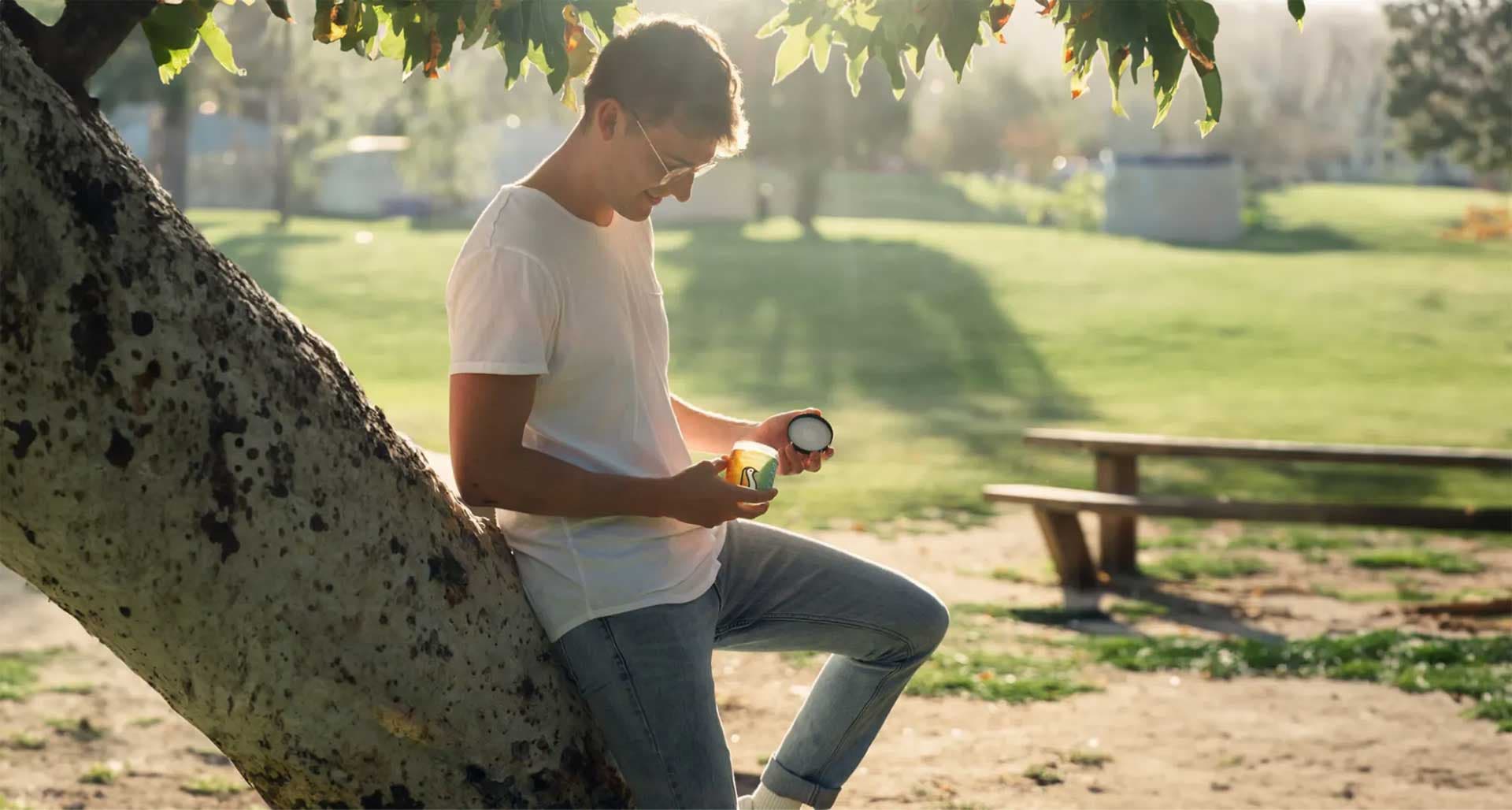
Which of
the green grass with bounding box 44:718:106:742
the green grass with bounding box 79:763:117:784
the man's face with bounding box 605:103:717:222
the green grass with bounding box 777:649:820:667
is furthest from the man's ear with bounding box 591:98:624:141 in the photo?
the green grass with bounding box 777:649:820:667

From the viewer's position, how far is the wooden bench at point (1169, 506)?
343 inches

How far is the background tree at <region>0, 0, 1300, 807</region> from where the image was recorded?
2.58 m

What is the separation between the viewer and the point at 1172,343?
82.2 feet

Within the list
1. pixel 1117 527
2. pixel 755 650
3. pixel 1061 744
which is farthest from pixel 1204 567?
pixel 755 650

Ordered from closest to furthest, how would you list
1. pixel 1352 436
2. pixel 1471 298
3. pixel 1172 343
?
1. pixel 1352 436
2. pixel 1172 343
3. pixel 1471 298

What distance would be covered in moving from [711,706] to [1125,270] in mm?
33026

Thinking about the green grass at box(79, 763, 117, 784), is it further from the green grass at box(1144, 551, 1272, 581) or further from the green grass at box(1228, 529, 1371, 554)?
the green grass at box(1228, 529, 1371, 554)

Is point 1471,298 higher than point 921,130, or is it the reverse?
point 921,130

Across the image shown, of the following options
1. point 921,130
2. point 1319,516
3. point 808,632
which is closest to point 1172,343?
point 1319,516

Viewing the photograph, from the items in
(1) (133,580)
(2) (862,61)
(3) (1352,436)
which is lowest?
(3) (1352,436)

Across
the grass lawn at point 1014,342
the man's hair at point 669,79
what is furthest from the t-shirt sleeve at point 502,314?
the grass lawn at point 1014,342

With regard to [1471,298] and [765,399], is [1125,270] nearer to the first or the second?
[1471,298]

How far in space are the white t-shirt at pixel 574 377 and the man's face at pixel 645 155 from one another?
10 cm

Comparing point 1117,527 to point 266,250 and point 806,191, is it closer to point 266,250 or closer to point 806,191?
point 266,250
